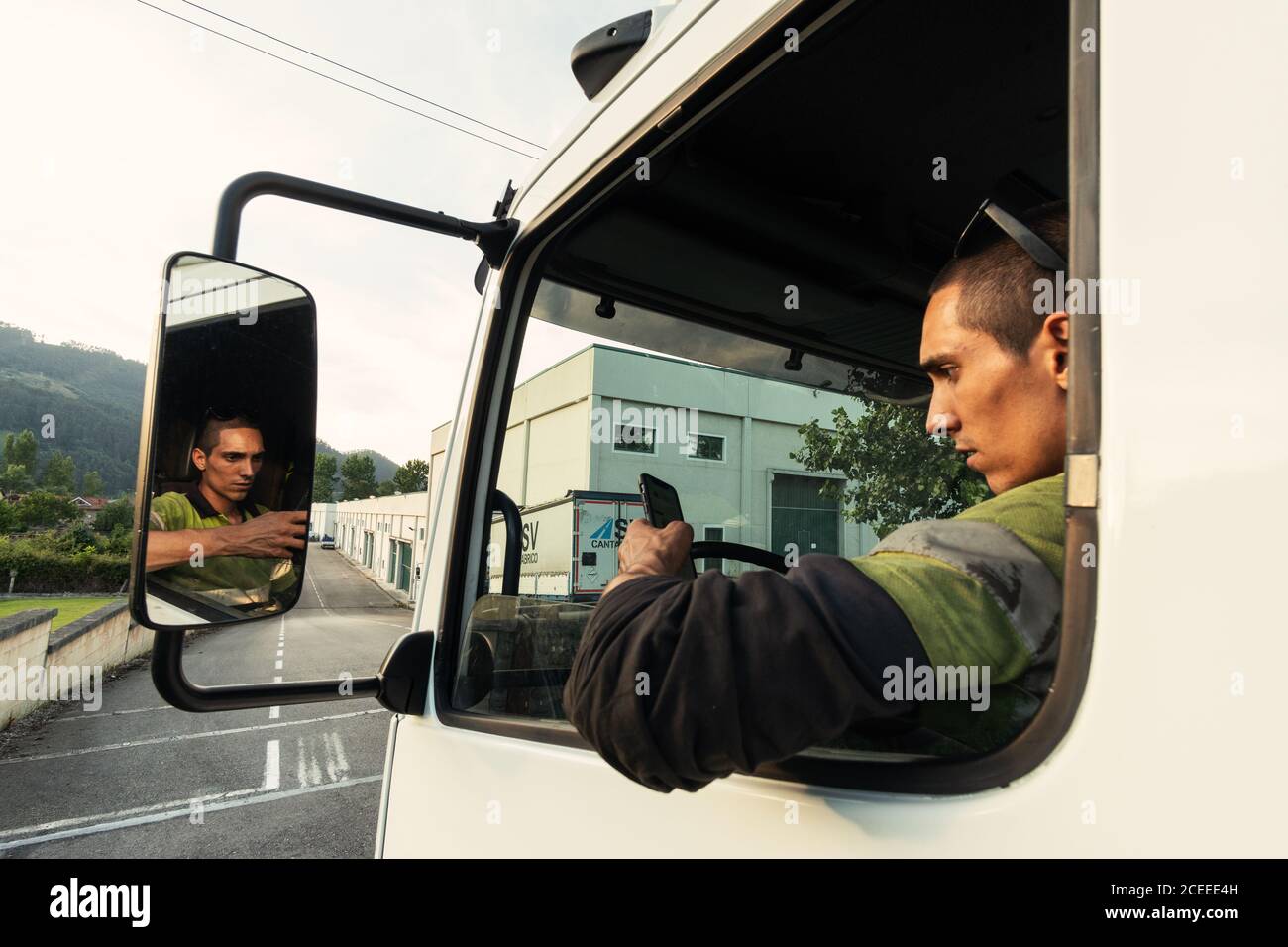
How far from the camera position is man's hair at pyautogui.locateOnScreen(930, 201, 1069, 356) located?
838mm

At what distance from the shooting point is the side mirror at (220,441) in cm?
110

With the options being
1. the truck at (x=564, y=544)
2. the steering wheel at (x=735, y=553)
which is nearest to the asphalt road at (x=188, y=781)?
the truck at (x=564, y=544)

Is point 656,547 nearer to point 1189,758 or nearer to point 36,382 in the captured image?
point 1189,758

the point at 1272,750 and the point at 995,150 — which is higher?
the point at 995,150

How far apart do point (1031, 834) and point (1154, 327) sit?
421 mm

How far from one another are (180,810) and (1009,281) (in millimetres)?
9131

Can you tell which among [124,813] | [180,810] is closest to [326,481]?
[124,813]

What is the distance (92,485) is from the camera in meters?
80.4

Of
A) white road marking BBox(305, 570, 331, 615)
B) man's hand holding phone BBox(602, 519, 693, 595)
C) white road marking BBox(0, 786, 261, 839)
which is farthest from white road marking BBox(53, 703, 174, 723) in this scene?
white road marking BBox(305, 570, 331, 615)

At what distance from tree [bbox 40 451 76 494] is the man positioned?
9157 centimetres

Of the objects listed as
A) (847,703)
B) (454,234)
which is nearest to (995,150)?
(454,234)

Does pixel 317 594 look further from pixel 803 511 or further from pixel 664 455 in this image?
pixel 803 511

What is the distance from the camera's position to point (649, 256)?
1.90m

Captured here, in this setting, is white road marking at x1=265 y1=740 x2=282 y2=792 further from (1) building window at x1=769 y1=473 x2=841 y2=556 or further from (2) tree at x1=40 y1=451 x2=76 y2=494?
(2) tree at x1=40 y1=451 x2=76 y2=494
